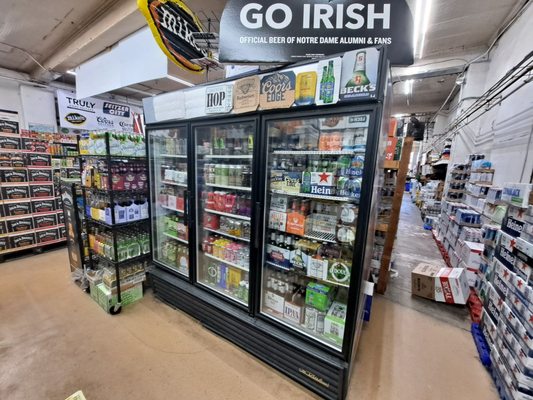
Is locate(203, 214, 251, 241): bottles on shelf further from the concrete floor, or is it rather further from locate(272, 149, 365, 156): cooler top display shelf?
the concrete floor

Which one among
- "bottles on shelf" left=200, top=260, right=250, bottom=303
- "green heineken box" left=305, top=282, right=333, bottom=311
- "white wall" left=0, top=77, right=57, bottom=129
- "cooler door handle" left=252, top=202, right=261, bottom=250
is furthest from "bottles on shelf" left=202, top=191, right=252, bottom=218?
"white wall" left=0, top=77, right=57, bottom=129

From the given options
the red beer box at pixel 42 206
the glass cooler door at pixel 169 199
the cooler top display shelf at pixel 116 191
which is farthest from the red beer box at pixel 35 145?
the glass cooler door at pixel 169 199

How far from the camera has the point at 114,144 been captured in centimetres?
249

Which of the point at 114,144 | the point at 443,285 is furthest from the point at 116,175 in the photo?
the point at 443,285

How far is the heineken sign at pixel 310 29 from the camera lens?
1500mm

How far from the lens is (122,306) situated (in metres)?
2.73

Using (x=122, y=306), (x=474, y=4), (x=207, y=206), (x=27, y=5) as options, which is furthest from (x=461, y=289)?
(x=27, y=5)

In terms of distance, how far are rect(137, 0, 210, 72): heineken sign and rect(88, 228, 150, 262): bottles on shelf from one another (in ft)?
6.71

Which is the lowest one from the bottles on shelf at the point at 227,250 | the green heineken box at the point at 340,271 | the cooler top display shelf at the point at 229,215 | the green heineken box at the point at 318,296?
the green heineken box at the point at 318,296

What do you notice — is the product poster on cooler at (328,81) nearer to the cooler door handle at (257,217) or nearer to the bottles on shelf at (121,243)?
the cooler door handle at (257,217)

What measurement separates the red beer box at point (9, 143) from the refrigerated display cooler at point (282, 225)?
10.4 ft

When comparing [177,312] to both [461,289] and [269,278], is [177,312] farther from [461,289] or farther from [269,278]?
[461,289]

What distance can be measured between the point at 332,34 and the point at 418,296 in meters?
3.47

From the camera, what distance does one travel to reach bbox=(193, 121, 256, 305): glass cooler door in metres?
2.31
